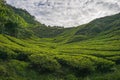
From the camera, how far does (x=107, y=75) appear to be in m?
75.9

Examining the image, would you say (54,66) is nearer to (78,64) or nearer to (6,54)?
(78,64)

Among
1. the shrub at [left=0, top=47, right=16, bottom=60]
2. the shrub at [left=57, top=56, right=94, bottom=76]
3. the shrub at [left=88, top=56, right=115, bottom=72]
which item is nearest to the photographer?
the shrub at [left=0, top=47, right=16, bottom=60]

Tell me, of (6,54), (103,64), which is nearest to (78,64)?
(103,64)

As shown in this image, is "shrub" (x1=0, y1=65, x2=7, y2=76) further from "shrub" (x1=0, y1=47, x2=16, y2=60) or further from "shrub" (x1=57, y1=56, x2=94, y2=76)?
"shrub" (x1=57, y1=56, x2=94, y2=76)

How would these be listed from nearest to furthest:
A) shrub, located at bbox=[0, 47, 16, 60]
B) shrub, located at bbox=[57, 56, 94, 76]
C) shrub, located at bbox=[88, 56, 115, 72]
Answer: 1. shrub, located at bbox=[0, 47, 16, 60]
2. shrub, located at bbox=[57, 56, 94, 76]
3. shrub, located at bbox=[88, 56, 115, 72]

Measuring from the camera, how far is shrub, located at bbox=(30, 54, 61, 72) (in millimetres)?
75375

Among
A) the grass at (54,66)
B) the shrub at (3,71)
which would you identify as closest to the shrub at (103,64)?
the grass at (54,66)

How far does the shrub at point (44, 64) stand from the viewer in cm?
7538

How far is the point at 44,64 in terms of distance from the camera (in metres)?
75.9

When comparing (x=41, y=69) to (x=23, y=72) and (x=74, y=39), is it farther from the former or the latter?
(x=74, y=39)

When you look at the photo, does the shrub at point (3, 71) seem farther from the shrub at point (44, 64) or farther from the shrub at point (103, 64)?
the shrub at point (103, 64)

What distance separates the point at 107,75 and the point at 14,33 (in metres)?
68.1

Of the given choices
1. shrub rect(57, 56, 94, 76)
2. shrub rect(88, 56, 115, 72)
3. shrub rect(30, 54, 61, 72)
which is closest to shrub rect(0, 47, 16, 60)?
shrub rect(30, 54, 61, 72)

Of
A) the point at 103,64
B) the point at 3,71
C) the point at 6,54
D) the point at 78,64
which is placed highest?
the point at 6,54
